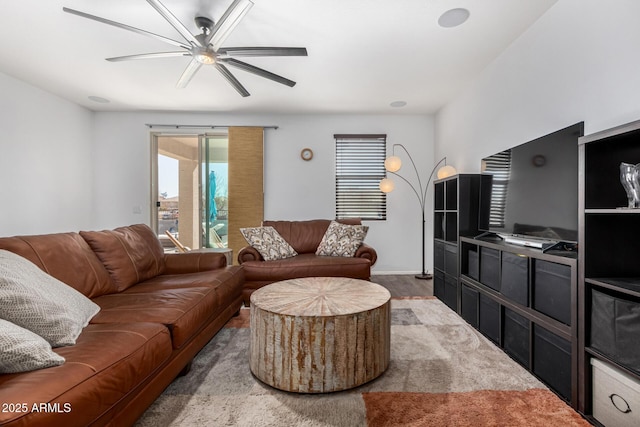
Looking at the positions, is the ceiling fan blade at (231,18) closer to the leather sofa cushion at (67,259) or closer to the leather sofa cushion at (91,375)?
the leather sofa cushion at (67,259)

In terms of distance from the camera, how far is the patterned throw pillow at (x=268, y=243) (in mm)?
3496

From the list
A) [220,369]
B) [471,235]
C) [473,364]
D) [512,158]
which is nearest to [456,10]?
[512,158]

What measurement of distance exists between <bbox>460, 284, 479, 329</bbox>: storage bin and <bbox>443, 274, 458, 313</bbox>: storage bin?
135 mm

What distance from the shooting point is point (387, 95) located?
4.13 m

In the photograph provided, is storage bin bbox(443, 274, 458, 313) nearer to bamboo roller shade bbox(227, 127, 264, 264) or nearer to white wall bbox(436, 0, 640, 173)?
white wall bbox(436, 0, 640, 173)

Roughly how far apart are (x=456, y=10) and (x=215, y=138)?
3964 mm

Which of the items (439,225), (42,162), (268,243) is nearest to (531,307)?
(439,225)

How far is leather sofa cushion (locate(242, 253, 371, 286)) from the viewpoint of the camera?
10.7 feet

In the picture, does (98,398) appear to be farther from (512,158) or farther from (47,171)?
(47,171)

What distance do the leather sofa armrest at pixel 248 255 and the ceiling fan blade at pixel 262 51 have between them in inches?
79.2

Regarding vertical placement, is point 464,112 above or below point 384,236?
above

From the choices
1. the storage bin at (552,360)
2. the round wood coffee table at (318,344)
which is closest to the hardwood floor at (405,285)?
the storage bin at (552,360)

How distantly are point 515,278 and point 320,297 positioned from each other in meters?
1.40

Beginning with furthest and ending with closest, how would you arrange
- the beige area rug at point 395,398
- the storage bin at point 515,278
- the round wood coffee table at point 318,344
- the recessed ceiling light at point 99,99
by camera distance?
the recessed ceiling light at point 99,99 → the storage bin at point 515,278 → the round wood coffee table at point 318,344 → the beige area rug at point 395,398
